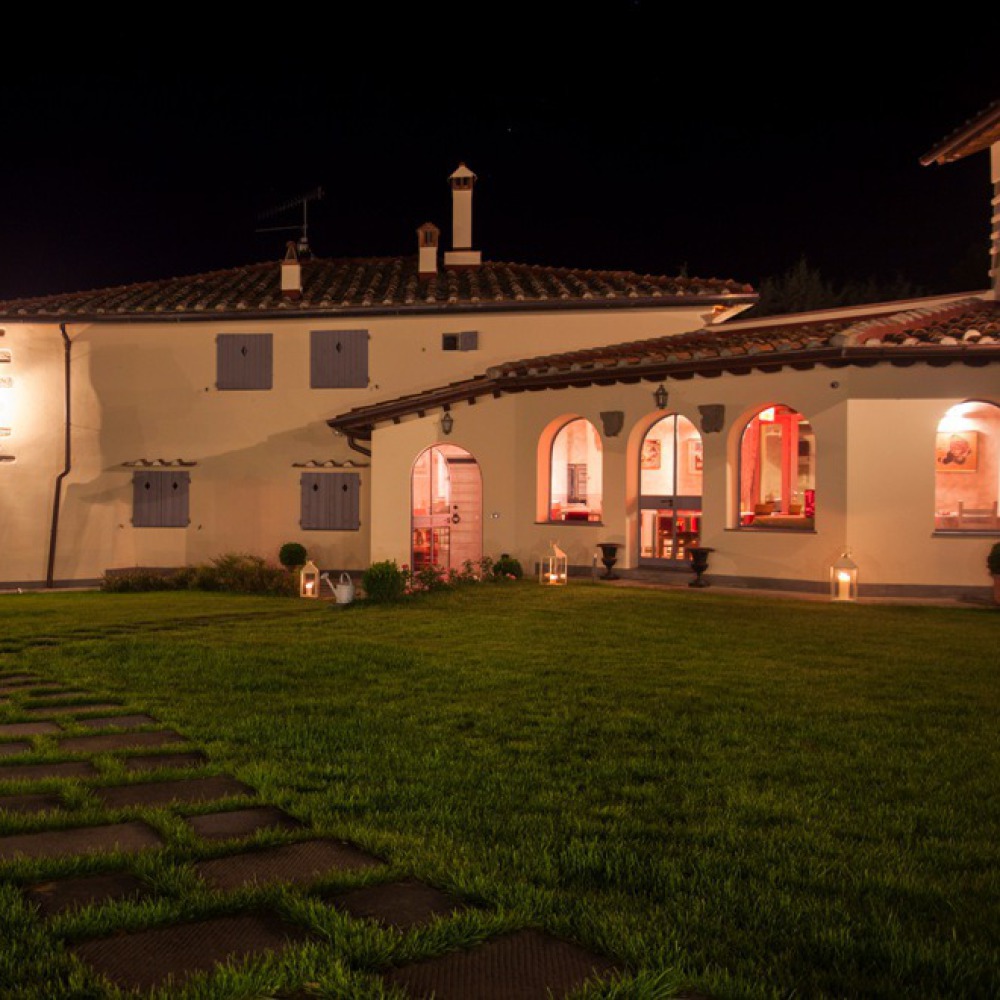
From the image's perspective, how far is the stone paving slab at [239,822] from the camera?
4.24 meters

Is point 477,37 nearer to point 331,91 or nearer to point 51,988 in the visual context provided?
point 331,91

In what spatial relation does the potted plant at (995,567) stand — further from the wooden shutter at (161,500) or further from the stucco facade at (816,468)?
the wooden shutter at (161,500)

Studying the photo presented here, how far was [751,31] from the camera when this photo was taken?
2097 cm

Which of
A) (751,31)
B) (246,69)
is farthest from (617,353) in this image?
(246,69)

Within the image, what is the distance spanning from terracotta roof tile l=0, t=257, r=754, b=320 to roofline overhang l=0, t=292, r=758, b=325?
4cm

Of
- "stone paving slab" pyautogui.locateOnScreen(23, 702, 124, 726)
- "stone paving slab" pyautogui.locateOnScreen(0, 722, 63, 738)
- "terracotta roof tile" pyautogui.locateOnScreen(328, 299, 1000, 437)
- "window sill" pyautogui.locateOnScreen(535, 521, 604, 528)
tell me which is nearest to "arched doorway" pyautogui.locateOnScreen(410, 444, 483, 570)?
"terracotta roof tile" pyautogui.locateOnScreen(328, 299, 1000, 437)

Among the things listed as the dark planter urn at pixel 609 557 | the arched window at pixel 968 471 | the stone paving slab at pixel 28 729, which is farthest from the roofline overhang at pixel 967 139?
the stone paving slab at pixel 28 729

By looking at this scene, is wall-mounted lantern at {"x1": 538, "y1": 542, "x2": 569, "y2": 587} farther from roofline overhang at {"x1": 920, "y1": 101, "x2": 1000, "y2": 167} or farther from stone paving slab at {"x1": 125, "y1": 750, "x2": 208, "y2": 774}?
stone paving slab at {"x1": 125, "y1": 750, "x2": 208, "y2": 774}

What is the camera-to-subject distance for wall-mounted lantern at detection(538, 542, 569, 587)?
628 inches

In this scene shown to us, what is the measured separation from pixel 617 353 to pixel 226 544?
374 inches

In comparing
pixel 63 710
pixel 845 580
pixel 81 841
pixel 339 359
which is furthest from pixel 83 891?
pixel 339 359

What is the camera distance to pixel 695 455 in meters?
16.1

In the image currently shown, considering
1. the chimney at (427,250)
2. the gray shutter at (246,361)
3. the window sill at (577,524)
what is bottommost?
the window sill at (577,524)

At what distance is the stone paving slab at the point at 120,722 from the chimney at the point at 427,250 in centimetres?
1710
